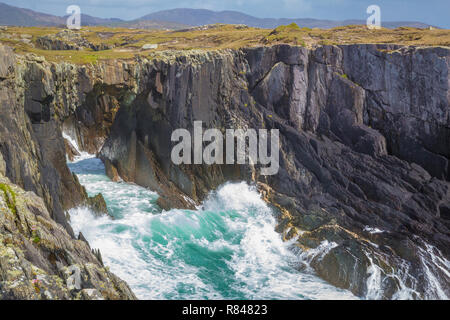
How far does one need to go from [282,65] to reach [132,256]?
21557 millimetres

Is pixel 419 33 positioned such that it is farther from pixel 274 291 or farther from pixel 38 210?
pixel 38 210

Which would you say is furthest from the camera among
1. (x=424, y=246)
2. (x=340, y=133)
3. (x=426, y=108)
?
(x=340, y=133)

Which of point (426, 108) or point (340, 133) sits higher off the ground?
point (426, 108)

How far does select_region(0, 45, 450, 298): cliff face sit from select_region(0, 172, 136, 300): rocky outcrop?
772 centimetres

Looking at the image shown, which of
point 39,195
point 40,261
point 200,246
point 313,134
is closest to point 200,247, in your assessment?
point 200,246

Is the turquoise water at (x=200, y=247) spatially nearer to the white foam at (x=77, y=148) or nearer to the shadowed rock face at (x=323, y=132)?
the shadowed rock face at (x=323, y=132)

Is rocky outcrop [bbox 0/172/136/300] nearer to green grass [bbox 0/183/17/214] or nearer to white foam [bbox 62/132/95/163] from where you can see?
green grass [bbox 0/183/17/214]

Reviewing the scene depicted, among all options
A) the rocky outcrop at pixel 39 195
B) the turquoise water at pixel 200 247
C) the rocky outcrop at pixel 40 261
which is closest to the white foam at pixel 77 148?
the turquoise water at pixel 200 247

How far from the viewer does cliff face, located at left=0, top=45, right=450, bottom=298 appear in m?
23.5

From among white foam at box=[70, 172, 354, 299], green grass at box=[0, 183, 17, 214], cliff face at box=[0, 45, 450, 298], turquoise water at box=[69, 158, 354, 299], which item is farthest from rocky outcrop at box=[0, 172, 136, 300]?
cliff face at box=[0, 45, 450, 298]

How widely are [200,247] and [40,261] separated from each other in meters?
13.8

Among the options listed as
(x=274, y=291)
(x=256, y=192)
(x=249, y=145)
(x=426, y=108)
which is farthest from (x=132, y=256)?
(x=426, y=108)

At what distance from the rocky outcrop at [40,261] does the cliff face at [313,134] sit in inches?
304

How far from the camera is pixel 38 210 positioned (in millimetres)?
14375
